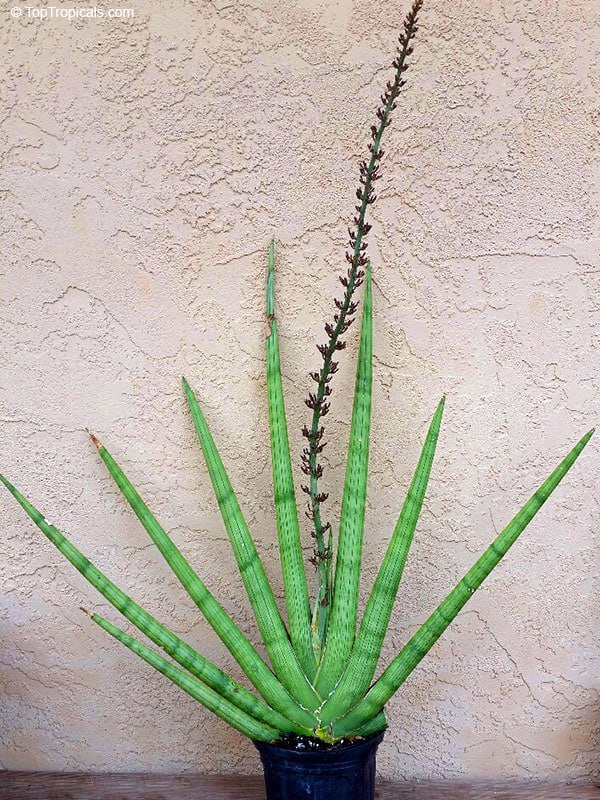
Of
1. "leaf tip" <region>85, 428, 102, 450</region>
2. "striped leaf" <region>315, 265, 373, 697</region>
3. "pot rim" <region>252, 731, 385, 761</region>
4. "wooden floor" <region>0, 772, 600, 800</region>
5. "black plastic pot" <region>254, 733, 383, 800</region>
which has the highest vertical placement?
"leaf tip" <region>85, 428, 102, 450</region>

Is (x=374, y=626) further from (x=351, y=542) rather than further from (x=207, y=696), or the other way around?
(x=207, y=696)

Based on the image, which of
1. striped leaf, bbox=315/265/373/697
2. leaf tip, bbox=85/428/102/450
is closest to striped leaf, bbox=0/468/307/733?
striped leaf, bbox=315/265/373/697

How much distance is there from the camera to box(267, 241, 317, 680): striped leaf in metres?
1.75

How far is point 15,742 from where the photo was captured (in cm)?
211

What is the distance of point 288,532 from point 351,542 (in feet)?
0.46

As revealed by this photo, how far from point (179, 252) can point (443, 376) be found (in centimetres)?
72

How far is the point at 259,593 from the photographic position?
1746 mm

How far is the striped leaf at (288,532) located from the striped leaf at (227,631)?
0.08 m

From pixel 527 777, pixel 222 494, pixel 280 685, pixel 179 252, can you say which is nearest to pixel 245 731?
pixel 280 685

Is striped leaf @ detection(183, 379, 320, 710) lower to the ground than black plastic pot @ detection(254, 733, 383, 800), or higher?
higher

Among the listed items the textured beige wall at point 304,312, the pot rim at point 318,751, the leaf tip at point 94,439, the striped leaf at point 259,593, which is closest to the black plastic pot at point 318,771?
the pot rim at point 318,751

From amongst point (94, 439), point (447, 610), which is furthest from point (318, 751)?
point (94, 439)

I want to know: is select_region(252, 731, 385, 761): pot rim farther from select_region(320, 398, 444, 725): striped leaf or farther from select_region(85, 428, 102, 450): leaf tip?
select_region(85, 428, 102, 450): leaf tip

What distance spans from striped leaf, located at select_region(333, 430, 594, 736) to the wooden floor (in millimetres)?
479
